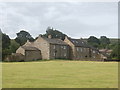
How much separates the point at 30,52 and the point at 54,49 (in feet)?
35.4

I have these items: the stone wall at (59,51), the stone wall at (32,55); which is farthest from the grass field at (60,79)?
the stone wall at (59,51)

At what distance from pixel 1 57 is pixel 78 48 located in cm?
3984

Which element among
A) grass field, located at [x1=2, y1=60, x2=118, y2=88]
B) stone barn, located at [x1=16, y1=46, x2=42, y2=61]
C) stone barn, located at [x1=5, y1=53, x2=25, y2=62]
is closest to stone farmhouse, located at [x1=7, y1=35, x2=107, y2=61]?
stone barn, located at [x1=16, y1=46, x2=42, y2=61]

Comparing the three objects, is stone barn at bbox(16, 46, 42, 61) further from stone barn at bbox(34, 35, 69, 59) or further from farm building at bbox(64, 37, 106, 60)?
farm building at bbox(64, 37, 106, 60)

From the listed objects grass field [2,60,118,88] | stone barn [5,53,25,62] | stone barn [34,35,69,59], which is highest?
stone barn [34,35,69,59]

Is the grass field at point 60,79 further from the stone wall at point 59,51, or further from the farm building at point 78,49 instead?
the farm building at point 78,49

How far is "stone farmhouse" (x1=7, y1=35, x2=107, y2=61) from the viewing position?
8454cm

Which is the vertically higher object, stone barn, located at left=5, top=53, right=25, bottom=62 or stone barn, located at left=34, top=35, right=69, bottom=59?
stone barn, located at left=34, top=35, right=69, bottom=59

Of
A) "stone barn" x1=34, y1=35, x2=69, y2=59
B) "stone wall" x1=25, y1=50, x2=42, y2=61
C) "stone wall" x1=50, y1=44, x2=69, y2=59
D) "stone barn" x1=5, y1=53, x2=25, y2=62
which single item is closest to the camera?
"stone barn" x1=5, y1=53, x2=25, y2=62

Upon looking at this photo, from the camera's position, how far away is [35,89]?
48.8 ft

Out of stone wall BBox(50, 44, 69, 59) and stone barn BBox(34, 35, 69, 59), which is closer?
stone barn BBox(34, 35, 69, 59)

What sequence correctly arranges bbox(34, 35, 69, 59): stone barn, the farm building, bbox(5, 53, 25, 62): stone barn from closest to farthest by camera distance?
bbox(5, 53, 25, 62): stone barn, bbox(34, 35, 69, 59): stone barn, the farm building

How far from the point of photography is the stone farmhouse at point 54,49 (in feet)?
277

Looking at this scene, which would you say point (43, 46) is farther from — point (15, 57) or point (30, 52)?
point (15, 57)
